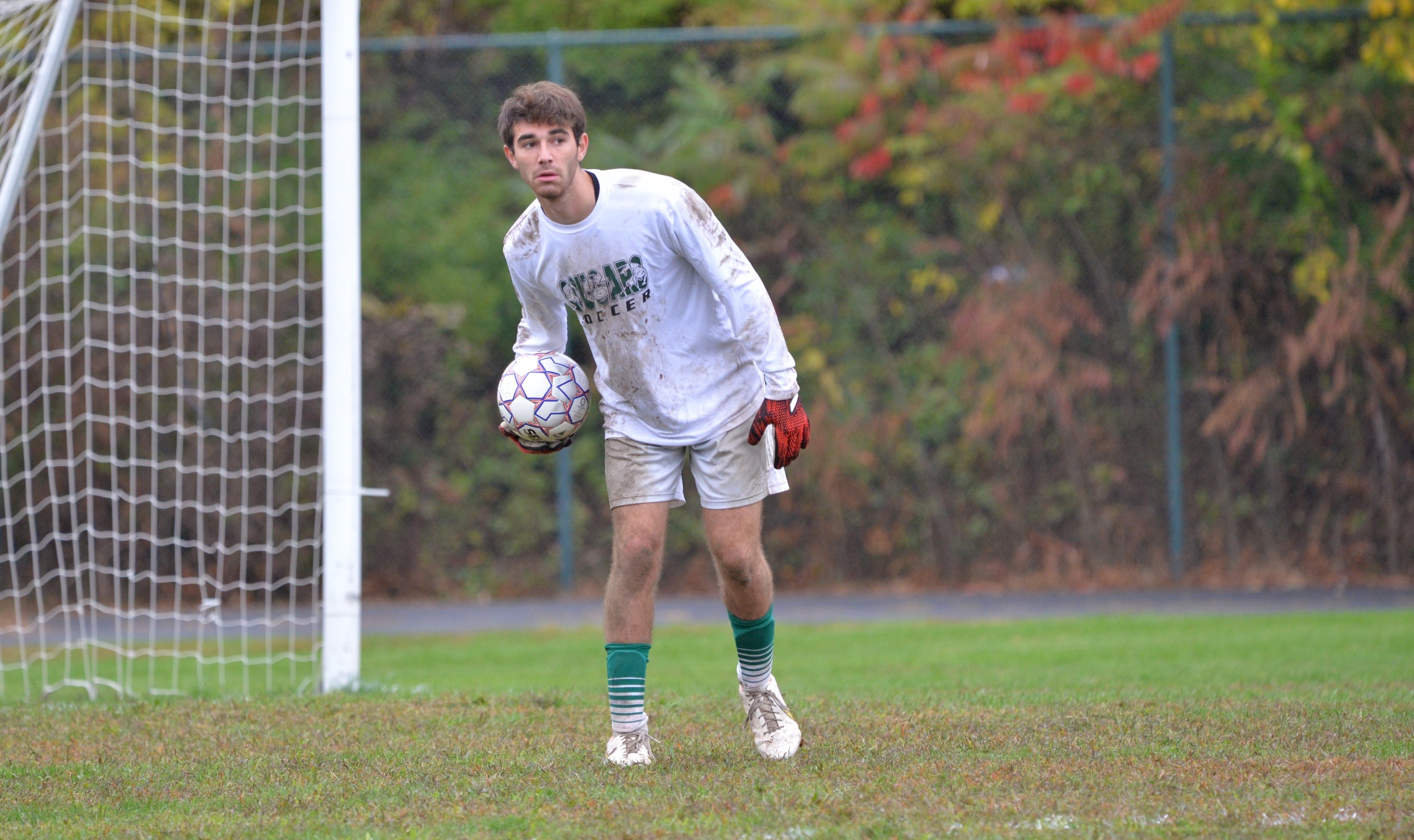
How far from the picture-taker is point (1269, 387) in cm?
1052

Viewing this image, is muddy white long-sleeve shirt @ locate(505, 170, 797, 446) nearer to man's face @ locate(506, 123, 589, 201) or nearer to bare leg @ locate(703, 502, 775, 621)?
man's face @ locate(506, 123, 589, 201)

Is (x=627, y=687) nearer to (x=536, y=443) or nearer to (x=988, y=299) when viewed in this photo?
(x=536, y=443)

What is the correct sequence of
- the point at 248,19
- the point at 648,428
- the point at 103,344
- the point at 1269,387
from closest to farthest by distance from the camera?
the point at 648,428
the point at 103,344
the point at 1269,387
the point at 248,19

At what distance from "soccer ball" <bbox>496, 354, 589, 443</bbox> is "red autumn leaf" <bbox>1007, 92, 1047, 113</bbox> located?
6.68 metres

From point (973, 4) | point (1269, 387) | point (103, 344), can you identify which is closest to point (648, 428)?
point (103, 344)

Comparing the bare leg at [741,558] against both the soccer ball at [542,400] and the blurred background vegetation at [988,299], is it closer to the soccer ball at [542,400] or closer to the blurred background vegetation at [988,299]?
the soccer ball at [542,400]

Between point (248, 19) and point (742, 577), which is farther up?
point (248, 19)

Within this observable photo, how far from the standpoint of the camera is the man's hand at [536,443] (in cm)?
494

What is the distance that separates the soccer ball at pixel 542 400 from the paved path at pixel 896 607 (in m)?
4.98

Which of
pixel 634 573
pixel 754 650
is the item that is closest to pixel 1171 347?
pixel 754 650

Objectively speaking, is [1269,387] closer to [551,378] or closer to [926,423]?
[926,423]

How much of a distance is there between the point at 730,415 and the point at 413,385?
22.2ft

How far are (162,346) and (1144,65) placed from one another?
7.21 m

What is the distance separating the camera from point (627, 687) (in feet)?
14.9
